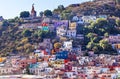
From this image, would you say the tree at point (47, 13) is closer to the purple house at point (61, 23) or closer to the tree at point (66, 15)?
the tree at point (66, 15)

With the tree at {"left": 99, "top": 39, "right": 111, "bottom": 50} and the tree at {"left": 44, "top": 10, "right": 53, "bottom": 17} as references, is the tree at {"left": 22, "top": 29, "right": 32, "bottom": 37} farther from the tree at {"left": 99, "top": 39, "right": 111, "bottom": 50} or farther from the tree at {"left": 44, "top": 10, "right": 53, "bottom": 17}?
the tree at {"left": 99, "top": 39, "right": 111, "bottom": 50}

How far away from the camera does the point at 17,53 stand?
70.9m

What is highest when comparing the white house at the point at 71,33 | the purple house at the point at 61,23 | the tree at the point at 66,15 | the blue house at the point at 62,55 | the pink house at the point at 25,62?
the tree at the point at 66,15

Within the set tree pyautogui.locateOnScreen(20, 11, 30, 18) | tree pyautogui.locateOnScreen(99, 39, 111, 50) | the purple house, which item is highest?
tree pyautogui.locateOnScreen(20, 11, 30, 18)

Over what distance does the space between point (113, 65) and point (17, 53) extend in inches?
525

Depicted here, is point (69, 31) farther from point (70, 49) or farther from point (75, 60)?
point (75, 60)

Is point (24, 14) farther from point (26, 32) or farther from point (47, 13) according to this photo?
point (26, 32)

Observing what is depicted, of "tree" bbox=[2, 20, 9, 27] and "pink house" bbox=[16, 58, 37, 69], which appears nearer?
"pink house" bbox=[16, 58, 37, 69]

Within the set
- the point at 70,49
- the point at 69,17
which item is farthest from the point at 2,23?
the point at 70,49

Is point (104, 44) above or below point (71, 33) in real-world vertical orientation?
below

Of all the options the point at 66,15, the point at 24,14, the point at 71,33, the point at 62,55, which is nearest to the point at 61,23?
the point at 66,15

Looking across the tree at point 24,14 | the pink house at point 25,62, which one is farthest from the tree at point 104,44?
the tree at point 24,14

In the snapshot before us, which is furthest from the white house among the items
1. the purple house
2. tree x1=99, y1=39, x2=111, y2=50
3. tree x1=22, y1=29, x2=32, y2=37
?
tree x1=99, y1=39, x2=111, y2=50

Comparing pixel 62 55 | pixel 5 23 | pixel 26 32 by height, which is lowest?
pixel 62 55
